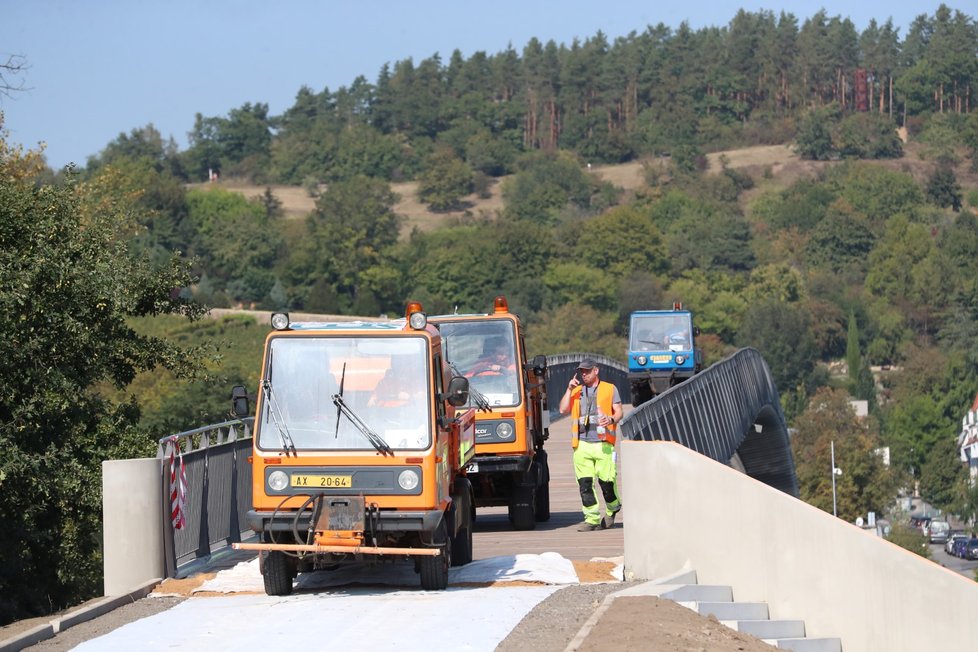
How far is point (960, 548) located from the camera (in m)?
99.3

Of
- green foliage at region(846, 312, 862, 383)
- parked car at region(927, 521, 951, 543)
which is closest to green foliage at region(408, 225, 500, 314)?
green foliage at region(846, 312, 862, 383)

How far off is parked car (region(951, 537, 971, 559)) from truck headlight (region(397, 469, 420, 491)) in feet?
291

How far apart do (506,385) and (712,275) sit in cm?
17278

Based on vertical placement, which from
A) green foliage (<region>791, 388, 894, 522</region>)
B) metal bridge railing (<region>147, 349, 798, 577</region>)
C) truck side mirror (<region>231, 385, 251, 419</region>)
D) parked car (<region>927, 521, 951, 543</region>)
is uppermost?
truck side mirror (<region>231, 385, 251, 419</region>)

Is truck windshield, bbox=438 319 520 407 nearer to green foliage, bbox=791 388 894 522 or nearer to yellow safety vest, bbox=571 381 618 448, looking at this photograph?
yellow safety vest, bbox=571 381 618 448

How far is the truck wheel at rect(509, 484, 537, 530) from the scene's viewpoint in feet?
63.5

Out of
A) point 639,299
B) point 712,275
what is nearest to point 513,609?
point 639,299

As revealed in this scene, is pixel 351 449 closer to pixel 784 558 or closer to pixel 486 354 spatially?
pixel 784 558

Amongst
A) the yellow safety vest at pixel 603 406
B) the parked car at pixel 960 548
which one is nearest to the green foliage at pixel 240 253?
the parked car at pixel 960 548

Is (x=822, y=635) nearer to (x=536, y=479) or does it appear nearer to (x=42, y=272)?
(x=536, y=479)

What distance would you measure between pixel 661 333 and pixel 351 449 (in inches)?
1149

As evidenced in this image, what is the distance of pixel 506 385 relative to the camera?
62.9 ft

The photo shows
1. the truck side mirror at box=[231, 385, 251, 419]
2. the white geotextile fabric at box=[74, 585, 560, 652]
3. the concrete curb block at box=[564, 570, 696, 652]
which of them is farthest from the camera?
the truck side mirror at box=[231, 385, 251, 419]

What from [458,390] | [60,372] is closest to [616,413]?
[458,390]
